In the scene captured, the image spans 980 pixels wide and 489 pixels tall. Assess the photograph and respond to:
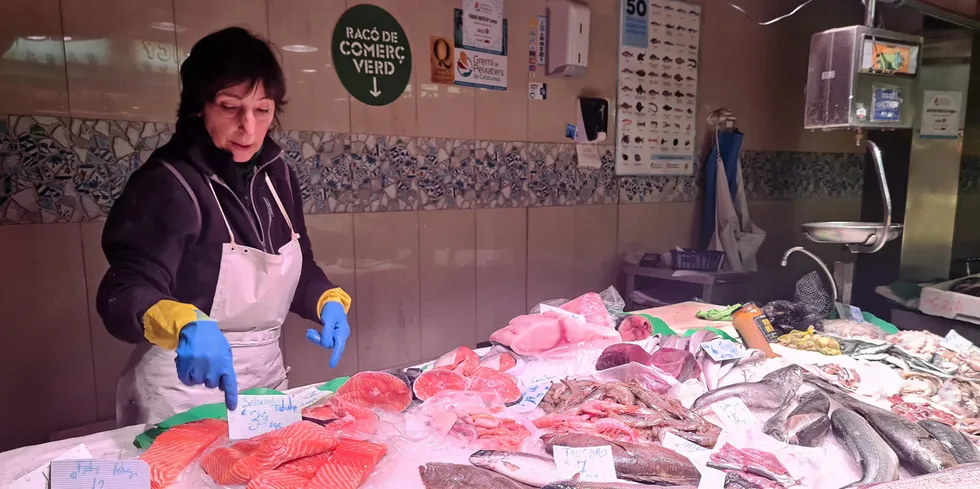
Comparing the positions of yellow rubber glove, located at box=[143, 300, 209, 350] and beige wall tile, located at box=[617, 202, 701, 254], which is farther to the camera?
beige wall tile, located at box=[617, 202, 701, 254]

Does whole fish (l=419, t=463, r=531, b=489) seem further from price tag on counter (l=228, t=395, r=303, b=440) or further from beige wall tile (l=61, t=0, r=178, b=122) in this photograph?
beige wall tile (l=61, t=0, r=178, b=122)

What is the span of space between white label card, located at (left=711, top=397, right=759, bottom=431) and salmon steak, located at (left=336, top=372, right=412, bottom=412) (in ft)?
3.03

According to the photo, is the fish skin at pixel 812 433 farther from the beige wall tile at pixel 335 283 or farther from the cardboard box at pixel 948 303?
the beige wall tile at pixel 335 283

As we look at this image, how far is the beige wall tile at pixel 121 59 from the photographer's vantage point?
2582 mm

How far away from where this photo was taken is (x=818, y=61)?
278 centimetres

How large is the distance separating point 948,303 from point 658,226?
86.6 inches

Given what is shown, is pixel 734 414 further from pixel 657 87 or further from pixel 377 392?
pixel 657 87

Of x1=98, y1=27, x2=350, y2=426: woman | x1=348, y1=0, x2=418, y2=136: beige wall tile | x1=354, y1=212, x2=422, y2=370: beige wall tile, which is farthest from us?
x1=354, y1=212, x2=422, y2=370: beige wall tile

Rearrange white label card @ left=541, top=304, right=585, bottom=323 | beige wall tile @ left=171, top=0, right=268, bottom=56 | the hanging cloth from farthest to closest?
the hanging cloth < beige wall tile @ left=171, top=0, right=268, bottom=56 < white label card @ left=541, top=304, right=585, bottom=323

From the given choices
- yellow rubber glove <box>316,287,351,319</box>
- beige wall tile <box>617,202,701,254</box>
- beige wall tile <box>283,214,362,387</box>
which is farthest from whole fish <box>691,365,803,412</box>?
beige wall tile <box>617,202,701,254</box>

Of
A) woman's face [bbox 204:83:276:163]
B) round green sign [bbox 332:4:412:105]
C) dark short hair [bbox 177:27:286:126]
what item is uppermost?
round green sign [bbox 332:4:412:105]

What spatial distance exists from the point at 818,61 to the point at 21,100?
3498 millimetres

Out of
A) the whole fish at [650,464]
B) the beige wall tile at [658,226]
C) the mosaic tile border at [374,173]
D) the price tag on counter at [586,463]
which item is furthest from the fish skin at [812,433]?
the beige wall tile at [658,226]

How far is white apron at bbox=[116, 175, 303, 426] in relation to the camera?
197 centimetres
